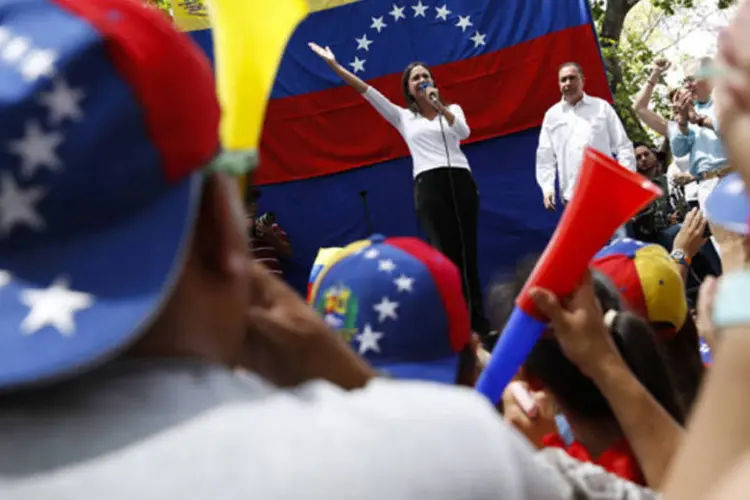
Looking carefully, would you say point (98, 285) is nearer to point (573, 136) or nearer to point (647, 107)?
point (573, 136)

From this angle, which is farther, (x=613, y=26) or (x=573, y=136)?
(x=613, y=26)

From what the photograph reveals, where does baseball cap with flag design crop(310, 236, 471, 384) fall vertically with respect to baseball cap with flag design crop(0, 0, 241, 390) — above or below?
below

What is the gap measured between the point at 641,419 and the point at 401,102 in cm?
670

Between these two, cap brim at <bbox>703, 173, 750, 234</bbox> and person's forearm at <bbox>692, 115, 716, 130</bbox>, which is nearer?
cap brim at <bbox>703, 173, 750, 234</bbox>

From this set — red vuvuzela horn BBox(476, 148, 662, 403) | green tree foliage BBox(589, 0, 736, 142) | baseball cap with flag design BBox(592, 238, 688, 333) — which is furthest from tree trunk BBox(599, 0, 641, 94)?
red vuvuzela horn BBox(476, 148, 662, 403)

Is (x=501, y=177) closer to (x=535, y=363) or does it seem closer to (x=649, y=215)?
(x=649, y=215)

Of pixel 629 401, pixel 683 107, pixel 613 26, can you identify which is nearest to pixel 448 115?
pixel 683 107

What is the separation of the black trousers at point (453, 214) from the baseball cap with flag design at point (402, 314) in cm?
426

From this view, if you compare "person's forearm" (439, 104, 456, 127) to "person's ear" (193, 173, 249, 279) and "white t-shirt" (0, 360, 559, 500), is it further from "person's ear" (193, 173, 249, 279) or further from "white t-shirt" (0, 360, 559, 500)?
"white t-shirt" (0, 360, 559, 500)

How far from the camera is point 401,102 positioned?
25.7 feet

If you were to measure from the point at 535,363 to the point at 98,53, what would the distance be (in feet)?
3.54

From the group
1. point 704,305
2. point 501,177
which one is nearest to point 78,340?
point 704,305

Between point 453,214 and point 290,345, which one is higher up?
point 290,345

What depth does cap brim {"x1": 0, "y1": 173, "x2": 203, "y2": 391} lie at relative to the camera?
29.3 inches
